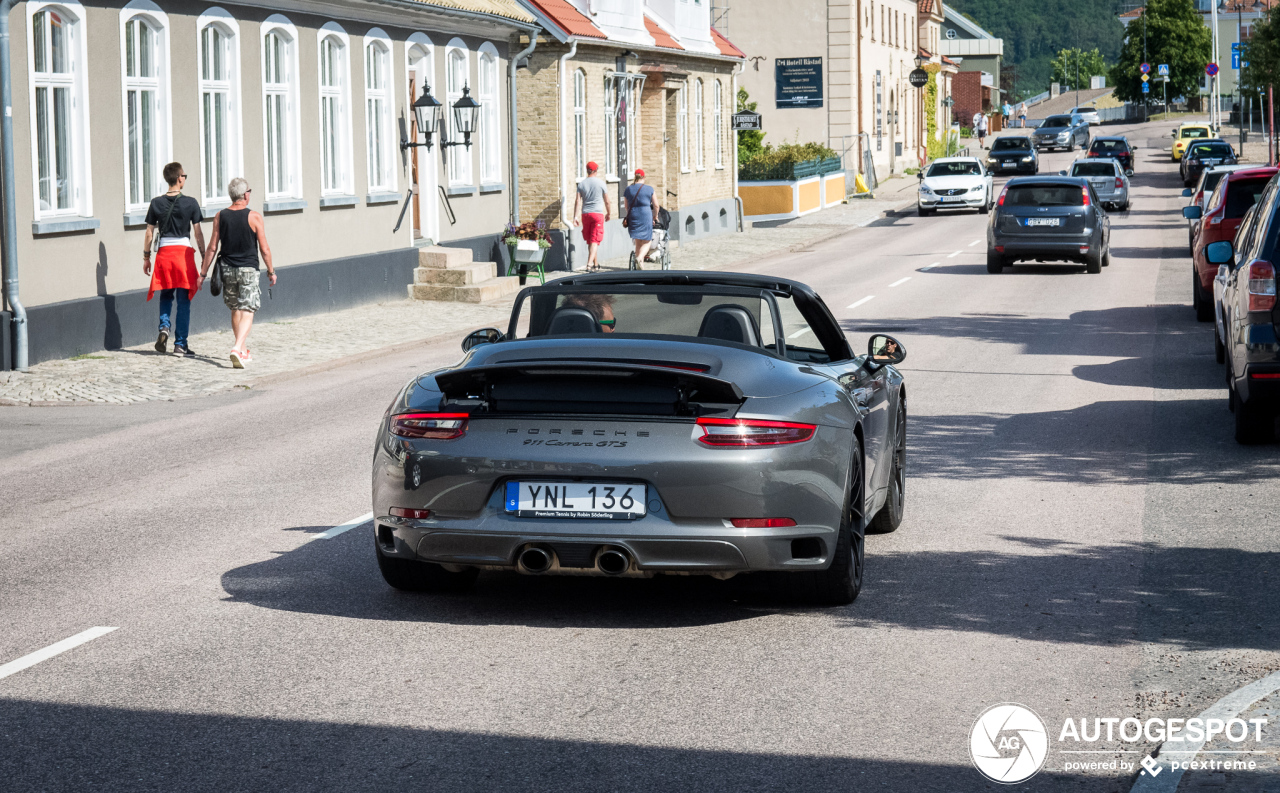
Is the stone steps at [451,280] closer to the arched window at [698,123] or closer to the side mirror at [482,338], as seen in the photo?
the arched window at [698,123]

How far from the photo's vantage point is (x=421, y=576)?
6863 millimetres

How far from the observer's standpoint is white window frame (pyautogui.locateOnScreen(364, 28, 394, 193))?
24.3 meters

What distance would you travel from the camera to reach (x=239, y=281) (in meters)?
16.4

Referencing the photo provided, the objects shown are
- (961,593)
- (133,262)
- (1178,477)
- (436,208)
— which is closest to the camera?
(961,593)

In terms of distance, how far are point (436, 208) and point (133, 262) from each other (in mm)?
8765

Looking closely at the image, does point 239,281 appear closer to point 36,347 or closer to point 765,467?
point 36,347

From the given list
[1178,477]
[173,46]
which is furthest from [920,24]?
[1178,477]

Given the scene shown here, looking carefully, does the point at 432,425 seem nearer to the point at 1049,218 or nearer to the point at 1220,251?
the point at 1220,251

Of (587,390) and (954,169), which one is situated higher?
(954,169)

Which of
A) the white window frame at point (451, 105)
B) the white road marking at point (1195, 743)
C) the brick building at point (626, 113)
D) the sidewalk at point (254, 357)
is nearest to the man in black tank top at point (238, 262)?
the sidewalk at point (254, 357)

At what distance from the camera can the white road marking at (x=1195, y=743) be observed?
15.0ft

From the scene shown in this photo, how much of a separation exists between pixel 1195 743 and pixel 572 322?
10.8 ft

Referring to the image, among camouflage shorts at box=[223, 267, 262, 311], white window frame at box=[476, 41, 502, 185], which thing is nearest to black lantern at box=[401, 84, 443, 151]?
A: white window frame at box=[476, 41, 502, 185]

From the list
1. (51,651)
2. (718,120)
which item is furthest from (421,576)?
(718,120)
